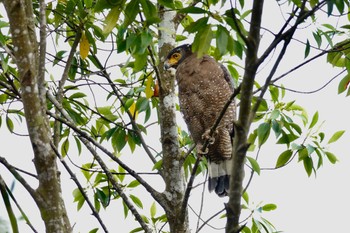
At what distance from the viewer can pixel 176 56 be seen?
494 centimetres

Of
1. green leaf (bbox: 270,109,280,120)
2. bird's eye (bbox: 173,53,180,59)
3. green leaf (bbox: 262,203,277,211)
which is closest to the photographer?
green leaf (bbox: 270,109,280,120)

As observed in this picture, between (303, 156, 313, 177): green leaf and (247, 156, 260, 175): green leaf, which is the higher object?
(303, 156, 313, 177): green leaf

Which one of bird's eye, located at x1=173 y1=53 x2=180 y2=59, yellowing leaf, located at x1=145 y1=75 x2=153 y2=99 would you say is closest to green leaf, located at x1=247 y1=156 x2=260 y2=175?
yellowing leaf, located at x1=145 y1=75 x2=153 y2=99

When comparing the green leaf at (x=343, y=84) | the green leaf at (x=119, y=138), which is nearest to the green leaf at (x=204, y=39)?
the green leaf at (x=343, y=84)

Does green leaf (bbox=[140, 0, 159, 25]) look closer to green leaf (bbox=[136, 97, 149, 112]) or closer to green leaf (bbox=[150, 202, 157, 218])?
green leaf (bbox=[136, 97, 149, 112])

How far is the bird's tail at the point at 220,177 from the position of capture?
4.79 m

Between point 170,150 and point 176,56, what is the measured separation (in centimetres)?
108

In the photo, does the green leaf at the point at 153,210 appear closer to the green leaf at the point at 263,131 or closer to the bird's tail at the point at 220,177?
the bird's tail at the point at 220,177

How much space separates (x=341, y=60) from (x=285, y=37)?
7.50ft

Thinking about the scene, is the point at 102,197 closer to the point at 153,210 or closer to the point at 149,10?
the point at 153,210

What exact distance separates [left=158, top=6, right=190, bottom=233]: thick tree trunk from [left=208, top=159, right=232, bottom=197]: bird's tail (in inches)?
31.5

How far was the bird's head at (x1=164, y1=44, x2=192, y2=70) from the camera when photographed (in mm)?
4642

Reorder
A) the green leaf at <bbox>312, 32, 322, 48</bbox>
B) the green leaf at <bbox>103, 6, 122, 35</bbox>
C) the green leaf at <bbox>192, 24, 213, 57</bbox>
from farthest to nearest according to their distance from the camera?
the green leaf at <bbox>312, 32, 322, 48</bbox> < the green leaf at <bbox>103, 6, 122, 35</bbox> < the green leaf at <bbox>192, 24, 213, 57</bbox>

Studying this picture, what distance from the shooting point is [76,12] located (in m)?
4.45
